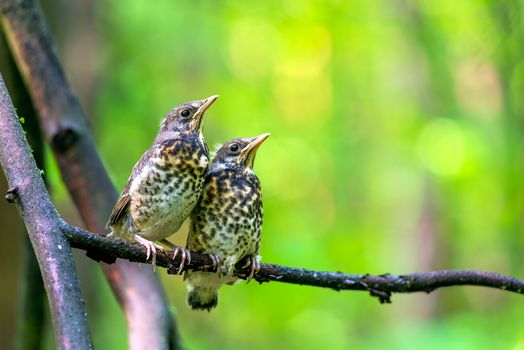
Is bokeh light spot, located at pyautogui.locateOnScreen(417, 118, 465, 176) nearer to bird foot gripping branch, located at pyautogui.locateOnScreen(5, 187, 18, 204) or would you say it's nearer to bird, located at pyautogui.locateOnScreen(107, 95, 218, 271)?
bird, located at pyautogui.locateOnScreen(107, 95, 218, 271)

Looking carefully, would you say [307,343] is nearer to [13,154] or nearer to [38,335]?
[38,335]

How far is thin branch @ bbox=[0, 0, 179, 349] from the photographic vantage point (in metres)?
3.04

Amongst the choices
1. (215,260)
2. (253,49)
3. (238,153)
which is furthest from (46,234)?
(253,49)

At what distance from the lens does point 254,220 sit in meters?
3.07

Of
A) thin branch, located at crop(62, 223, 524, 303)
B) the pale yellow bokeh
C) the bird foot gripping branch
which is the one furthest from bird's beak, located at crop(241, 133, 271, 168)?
the pale yellow bokeh

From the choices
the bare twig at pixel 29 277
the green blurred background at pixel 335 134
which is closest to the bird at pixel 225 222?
the bare twig at pixel 29 277

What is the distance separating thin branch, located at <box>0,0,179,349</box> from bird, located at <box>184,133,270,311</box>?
0.25 metres

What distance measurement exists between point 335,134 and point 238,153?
35.7 ft

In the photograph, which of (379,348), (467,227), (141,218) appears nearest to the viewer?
(141,218)

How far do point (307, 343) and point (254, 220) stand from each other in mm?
6254

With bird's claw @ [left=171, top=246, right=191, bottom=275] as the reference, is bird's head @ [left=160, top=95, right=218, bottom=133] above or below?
above

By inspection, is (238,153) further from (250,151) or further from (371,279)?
(371,279)

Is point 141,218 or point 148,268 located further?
point 148,268

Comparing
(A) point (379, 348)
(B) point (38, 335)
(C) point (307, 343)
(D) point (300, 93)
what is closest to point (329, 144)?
(D) point (300, 93)
